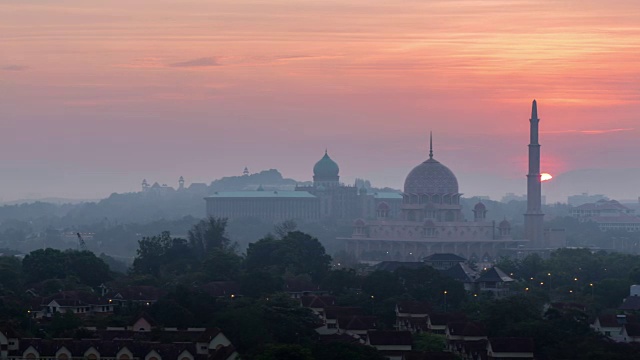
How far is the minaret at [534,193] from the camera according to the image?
623 ft

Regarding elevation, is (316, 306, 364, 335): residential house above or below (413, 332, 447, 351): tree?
above

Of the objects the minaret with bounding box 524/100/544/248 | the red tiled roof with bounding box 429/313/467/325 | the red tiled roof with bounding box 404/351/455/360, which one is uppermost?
the minaret with bounding box 524/100/544/248

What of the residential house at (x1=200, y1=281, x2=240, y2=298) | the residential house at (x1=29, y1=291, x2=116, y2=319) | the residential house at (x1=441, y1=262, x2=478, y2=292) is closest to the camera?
the residential house at (x1=29, y1=291, x2=116, y2=319)

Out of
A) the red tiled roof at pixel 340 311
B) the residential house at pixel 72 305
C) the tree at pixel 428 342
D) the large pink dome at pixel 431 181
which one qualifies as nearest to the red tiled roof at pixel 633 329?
the tree at pixel 428 342

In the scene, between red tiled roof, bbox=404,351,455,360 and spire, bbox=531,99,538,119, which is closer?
red tiled roof, bbox=404,351,455,360

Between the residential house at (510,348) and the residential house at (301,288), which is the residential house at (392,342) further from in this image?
the residential house at (301,288)

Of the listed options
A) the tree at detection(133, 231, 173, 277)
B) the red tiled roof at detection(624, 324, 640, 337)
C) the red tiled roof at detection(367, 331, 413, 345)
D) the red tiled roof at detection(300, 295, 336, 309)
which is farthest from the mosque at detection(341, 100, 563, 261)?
the red tiled roof at detection(367, 331, 413, 345)

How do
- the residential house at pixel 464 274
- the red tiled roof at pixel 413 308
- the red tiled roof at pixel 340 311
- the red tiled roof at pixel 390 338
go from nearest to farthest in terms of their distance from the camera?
the red tiled roof at pixel 390 338 < the red tiled roof at pixel 340 311 < the red tiled roof at pixel 413 308 < the residential house at pixel 464 274

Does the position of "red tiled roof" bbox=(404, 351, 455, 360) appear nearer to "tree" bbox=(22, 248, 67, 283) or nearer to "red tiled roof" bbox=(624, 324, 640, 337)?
"red tiled roof" bbox=(624, 324, 640, 337)

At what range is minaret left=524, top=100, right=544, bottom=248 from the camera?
7480 inches

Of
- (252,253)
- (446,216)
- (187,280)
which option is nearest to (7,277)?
(187,280)

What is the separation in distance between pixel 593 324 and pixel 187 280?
2933 cm

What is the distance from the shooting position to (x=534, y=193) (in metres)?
191

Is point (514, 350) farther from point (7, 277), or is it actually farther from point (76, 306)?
point (7, 277)
